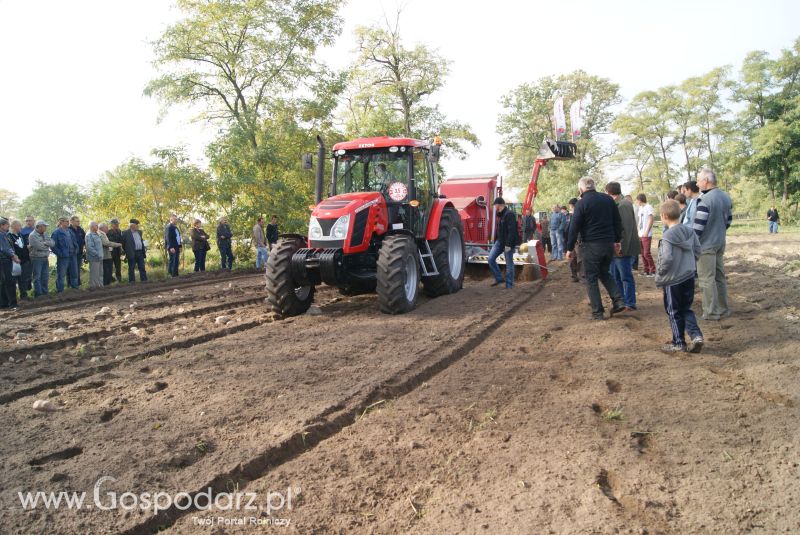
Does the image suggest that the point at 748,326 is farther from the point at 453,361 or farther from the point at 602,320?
the point at 453,361

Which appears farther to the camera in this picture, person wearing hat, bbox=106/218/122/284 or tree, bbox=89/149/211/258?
tree, bbox=89/149/211/258

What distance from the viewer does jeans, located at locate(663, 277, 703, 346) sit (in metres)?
5.36

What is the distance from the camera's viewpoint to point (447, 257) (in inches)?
373

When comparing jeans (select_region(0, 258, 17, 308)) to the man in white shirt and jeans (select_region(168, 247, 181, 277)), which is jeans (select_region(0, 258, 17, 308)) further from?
the man in white shirt

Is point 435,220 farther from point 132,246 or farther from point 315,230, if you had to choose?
point 132,246

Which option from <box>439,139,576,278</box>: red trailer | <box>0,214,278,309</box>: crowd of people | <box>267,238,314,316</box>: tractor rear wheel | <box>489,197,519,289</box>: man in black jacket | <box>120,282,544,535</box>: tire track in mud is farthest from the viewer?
<box>439,139,576,278</box>: red trailer

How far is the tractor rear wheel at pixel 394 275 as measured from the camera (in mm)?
7672

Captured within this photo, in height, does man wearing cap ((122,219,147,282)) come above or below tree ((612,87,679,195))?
below

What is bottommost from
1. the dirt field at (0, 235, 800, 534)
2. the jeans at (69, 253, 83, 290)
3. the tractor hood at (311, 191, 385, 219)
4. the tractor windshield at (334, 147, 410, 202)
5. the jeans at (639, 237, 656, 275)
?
the dirt field at (0, 235, 800, 534)

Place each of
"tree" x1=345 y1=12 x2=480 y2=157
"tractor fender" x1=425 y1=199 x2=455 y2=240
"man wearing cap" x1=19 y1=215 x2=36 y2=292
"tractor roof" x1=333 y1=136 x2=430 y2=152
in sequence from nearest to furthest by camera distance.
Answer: "tractor roof" x1=333 y1=136 x2=430 y2=152 < "tractor fender" x1=425 y1=199 x2=455 y2=240 < "man wearing cap" x1=19 y1=215 x2=36 y2=292 < "tree" x1=345 y1=12 x2=480 y2=157

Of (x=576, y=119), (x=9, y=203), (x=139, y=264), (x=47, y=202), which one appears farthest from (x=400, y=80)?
(x=9, y=203)

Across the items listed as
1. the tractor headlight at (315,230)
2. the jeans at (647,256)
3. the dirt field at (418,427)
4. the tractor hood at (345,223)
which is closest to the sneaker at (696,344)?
the dirt field at (418,427)

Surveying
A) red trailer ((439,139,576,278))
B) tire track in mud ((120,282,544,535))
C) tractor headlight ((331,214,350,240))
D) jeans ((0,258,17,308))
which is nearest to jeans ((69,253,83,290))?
jeans ((0,258,17,308))

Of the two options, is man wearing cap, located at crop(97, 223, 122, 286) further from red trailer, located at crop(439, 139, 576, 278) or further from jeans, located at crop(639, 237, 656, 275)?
jeans, located at crop(639, 237, 656, 275)
